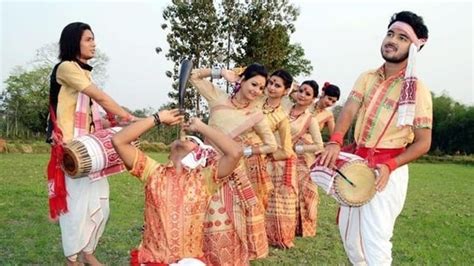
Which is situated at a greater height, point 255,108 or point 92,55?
point 92,55

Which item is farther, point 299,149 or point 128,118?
point 299,149

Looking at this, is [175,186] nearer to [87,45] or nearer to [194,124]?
[194,124]

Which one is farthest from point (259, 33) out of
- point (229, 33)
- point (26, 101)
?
point (26, 101)

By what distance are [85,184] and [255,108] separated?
184 cm

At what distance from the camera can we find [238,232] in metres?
5.37

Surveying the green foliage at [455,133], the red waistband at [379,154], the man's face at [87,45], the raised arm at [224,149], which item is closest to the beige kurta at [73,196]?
the man's face at [87,45]

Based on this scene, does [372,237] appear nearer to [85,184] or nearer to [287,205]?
[85,184]

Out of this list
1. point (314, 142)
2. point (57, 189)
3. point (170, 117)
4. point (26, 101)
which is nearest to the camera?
point (170, 117)

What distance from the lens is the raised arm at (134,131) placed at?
3.41 m

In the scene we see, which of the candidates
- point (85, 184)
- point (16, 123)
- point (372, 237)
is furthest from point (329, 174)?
point (16, 123)

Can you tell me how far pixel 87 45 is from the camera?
482 cm

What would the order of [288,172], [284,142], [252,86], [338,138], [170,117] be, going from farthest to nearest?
[288,172]
[284,142]
[252,86]
[338,138]
[170,117]

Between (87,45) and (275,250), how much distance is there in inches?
125

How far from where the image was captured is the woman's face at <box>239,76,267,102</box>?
5.39m
